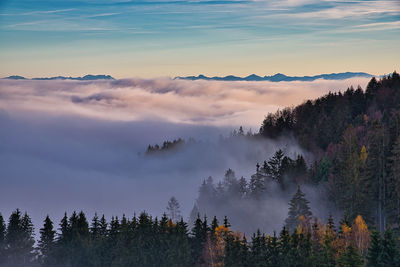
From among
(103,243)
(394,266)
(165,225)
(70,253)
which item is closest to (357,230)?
(394,266)

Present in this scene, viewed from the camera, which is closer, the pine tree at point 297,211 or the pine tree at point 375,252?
the pine tree at point 375,252

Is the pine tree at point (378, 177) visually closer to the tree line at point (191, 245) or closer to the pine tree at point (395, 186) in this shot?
the pine tree at point (395, 186)

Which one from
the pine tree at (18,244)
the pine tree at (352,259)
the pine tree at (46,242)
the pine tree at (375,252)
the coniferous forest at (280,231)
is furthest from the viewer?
the pine tree at (18,244)

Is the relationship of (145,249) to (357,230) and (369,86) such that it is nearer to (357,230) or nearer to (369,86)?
(357,230)

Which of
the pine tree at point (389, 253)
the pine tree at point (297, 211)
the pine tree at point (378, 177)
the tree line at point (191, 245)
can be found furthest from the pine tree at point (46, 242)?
the pine tree at point (389, 253)

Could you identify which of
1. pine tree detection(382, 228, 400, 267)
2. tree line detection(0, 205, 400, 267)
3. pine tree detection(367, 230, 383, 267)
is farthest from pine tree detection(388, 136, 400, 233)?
pine tree detection(367, 230, 383, 267)

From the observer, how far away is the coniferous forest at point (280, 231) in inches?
2500

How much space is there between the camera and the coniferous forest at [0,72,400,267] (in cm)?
6350

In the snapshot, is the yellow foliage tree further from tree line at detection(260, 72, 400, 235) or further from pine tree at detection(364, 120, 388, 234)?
pine tree at detection(364, 120, 388, 234)

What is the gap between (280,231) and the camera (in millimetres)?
98625

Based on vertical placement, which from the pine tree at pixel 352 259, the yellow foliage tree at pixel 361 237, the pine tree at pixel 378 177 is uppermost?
the pine tree at pixel 378 177

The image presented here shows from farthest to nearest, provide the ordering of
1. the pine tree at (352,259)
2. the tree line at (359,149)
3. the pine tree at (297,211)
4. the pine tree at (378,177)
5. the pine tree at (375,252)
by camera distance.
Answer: the pine tree at (378,177) → the pine tree at (297,211) → the tree line at (359,149) → the pine tree at (375,252) → the pine tree at (352,259)

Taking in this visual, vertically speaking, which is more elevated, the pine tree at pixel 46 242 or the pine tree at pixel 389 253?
the pine tree at pixel 389 253

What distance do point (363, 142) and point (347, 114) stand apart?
34.5 m
